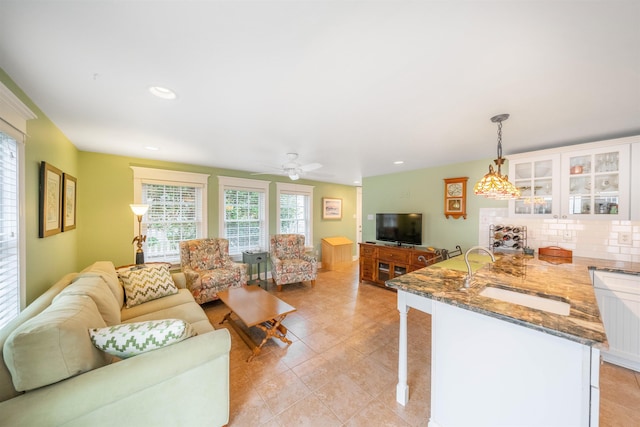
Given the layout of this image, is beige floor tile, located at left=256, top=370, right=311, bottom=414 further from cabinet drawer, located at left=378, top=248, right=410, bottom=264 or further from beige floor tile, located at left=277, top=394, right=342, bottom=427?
cabinet drawer, located at left=378, top=248, right=410, bottom=264

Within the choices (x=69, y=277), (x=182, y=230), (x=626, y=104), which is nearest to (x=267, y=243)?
(x=182, y=230)

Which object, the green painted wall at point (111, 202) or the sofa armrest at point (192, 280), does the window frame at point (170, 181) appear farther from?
the sofa armrest at point (192, 280)

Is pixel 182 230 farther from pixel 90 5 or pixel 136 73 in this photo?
pixel 90 5

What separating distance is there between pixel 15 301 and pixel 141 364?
4.20 feet

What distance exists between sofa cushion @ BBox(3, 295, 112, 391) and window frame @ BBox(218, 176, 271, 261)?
3.09 metres

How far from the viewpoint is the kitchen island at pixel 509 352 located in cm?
102

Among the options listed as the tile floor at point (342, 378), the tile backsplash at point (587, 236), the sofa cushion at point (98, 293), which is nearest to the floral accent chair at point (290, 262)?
the tile floor at point (342, 378)

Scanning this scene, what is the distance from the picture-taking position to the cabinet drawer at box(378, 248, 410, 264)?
3884 mm

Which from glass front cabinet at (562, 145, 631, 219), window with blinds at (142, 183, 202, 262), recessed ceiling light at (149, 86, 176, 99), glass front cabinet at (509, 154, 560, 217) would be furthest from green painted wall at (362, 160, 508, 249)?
recessed ceiling light at (149, 86, 176, 99)

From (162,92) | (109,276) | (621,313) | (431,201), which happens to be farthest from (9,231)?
(621,313)

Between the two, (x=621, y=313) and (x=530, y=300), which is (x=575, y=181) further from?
(x=530, y=300)

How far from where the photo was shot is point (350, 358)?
2.20 metres

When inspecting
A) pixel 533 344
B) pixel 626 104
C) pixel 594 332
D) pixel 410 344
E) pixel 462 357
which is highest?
pixel 626 104

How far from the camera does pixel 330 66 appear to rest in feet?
4.34
